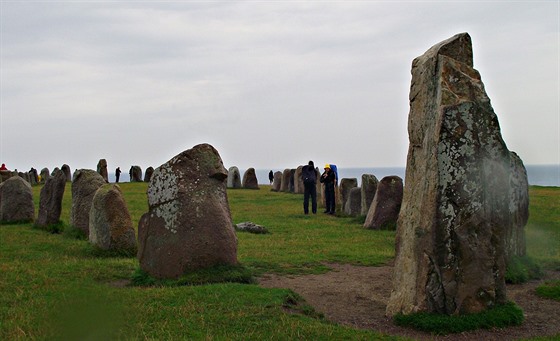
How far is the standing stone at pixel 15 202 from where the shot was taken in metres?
21.7

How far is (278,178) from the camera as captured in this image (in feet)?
150

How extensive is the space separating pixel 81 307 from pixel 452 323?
23.1ft

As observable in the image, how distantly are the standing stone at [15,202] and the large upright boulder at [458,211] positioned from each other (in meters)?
16.6

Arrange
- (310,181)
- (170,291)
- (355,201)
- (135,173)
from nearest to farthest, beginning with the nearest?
1. (170,291)
2. (355,201)
3. (310,181)
4. (135,173)

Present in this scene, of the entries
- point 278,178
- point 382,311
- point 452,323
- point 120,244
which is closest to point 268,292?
point 382,311

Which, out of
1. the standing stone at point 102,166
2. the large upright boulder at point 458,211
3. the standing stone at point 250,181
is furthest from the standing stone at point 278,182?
the large upright boulder at point 458,211

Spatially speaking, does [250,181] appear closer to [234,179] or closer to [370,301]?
[234,179]

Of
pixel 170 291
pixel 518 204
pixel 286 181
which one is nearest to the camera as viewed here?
pixel 170 291

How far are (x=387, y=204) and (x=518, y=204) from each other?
683 centimetres

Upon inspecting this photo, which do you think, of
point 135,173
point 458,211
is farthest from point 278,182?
point 458,211

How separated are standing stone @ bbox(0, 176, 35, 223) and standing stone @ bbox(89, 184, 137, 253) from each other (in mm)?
8065

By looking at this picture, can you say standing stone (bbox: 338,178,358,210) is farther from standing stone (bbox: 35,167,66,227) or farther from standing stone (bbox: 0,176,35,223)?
standing stone (bbox: 0,176,35,223)

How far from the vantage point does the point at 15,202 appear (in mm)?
21750

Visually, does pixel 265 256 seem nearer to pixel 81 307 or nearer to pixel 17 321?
pixel 17 321
